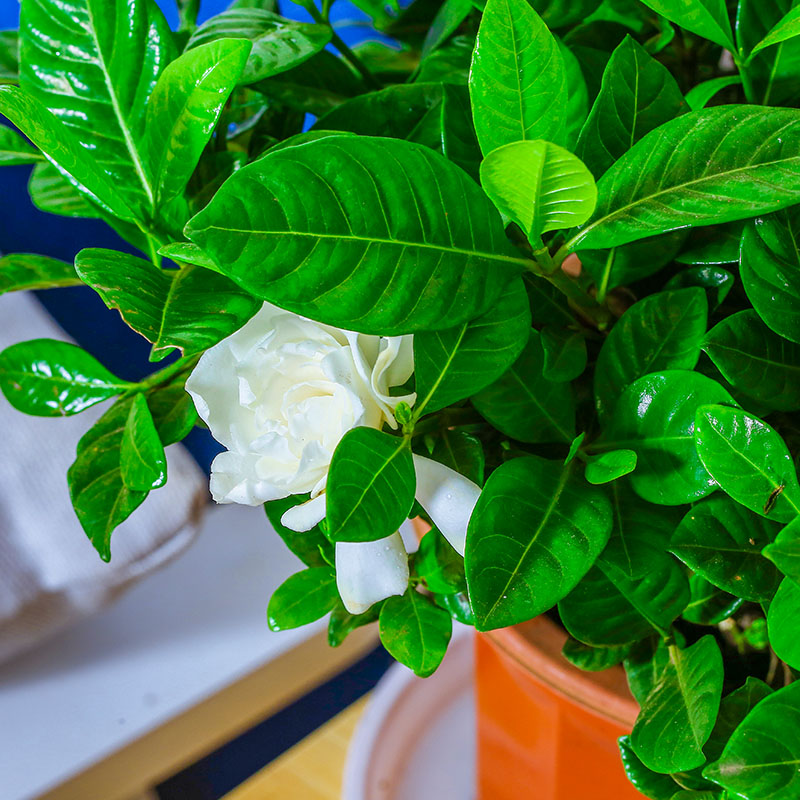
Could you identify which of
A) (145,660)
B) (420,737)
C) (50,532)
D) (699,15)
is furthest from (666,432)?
(145,660)

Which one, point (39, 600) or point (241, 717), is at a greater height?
point (39, 600)

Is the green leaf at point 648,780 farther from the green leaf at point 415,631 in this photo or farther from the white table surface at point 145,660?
the white table surface at point 145,660

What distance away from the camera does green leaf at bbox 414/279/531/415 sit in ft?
0.74

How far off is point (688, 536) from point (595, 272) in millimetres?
98

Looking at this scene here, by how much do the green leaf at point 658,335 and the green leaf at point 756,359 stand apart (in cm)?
1

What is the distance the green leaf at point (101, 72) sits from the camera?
279 millimetres

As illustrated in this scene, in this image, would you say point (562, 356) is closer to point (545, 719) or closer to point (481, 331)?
point (481, 331)

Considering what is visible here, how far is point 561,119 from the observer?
220 millimetres

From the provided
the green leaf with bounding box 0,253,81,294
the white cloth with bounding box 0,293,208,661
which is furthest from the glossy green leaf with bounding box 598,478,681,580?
the white cloth with bounding box 0,293,208,661

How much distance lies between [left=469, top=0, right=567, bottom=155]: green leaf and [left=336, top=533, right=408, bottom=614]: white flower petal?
0.11 metres

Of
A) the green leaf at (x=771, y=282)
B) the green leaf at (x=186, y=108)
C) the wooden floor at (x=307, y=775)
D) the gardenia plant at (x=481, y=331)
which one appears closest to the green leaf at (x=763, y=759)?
the gardenia plant at (x=481, y=331)

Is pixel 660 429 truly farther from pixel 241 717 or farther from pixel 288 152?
pixel 241 717

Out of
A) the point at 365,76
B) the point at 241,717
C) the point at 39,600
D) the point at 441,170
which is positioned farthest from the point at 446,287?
the point at 241,717

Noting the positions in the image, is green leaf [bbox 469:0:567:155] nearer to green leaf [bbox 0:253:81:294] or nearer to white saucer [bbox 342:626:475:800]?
green leaf [bbox 0:253:81:294]
